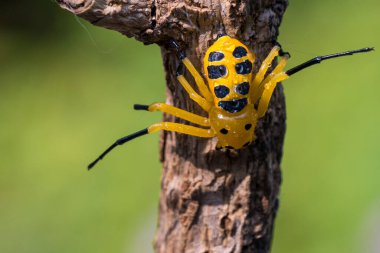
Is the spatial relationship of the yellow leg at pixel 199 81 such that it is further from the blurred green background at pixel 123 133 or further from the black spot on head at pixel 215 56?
the blurred green background at pixel 123 133

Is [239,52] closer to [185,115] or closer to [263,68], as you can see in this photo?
[263,68]

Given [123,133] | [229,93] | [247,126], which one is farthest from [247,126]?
[123,133]

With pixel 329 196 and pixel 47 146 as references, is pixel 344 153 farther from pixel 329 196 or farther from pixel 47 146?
pixel 47 146

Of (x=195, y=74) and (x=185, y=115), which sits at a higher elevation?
(x=195, y=74)

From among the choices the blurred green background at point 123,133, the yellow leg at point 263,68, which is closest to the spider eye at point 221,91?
the yellow leg at point 263,68

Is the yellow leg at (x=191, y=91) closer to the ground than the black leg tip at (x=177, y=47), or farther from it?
closer to the ground

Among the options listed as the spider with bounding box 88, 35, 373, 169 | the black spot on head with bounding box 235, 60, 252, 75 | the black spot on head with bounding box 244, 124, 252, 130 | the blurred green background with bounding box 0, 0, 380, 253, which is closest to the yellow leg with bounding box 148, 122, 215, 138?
the spider with bounding box 88, 35, 373, 169

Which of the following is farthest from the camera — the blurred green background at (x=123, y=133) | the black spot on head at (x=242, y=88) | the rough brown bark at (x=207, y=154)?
the blurred green background at (x=123, y=133)

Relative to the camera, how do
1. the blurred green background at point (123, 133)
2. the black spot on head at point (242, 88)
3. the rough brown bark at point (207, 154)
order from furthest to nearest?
the blurred green background at point (123, 133) < the black spot on head at point (242, 88) < the rough brown bark at point (207, 154)
